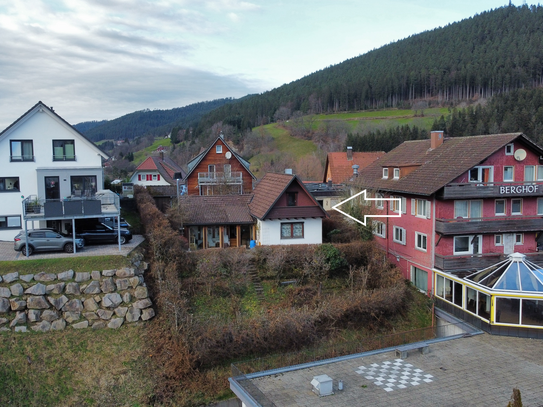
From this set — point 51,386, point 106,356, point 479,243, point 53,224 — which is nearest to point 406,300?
point 479,243

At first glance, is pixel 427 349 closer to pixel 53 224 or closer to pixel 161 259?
pixel 161 259

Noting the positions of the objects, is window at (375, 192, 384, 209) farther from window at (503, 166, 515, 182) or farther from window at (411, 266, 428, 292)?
window at (503, 166, 515, 182)

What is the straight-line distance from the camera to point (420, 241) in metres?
28.9

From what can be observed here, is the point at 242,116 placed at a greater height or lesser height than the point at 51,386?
greater

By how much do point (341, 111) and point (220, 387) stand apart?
370 feet

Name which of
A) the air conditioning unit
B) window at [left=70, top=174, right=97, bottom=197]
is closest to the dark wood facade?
window at [left=70, top=174, right=97, bottom=197]

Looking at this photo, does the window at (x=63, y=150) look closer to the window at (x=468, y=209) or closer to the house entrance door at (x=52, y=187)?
the house entrance door at (x=52, y=187)

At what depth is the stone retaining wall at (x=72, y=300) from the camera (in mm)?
20078

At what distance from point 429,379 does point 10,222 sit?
986 inches

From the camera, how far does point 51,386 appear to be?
17984mm

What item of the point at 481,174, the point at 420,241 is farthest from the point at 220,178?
the point at 481,174

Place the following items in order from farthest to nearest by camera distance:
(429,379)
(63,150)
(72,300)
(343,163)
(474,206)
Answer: (343,163)
(63,150)
(474,206)
(72,300)
(429,379)

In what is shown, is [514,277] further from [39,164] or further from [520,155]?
[39,164]

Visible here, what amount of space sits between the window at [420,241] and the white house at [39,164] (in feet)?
69.3
